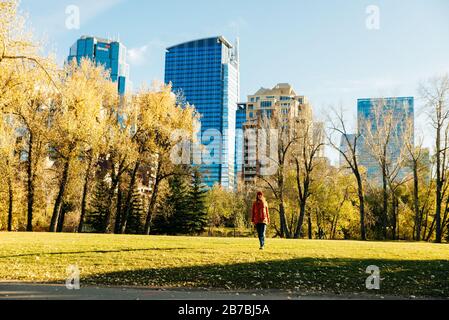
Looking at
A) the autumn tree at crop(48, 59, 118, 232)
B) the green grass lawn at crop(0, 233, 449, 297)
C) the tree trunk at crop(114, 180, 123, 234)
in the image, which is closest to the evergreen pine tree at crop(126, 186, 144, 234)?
the tree trunk at crop(114, 180, 123, 234)

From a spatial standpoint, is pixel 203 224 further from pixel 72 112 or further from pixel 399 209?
pixel 72 112

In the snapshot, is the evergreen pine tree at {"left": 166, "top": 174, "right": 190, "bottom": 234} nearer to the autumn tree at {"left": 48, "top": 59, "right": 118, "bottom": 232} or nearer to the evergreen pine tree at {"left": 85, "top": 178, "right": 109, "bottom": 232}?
the evergreen pine tree at {"left": 85, "top": 178, "right": 109, "bottom": 232}

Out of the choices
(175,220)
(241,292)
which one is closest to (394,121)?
(175,220)

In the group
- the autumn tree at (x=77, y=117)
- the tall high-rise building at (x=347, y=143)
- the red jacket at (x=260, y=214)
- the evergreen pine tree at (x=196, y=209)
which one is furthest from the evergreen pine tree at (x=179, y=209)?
the red jacket at (x=260, y=214)

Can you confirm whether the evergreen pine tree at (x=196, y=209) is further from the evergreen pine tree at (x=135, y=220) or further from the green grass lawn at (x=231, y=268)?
the green grass lawn at (x=231, y=268)

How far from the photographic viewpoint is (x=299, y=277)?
42.2 ft

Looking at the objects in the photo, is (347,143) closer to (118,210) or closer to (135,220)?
(118,210)

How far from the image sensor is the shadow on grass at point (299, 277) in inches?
461

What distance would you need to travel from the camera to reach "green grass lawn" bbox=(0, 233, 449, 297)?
11977mm

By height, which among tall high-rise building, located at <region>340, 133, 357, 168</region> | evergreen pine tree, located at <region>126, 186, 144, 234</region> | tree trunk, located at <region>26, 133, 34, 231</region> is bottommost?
evergreen pine tree, located at <region>126, 186, 144, 234</region>

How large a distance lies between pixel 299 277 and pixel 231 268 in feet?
7.20

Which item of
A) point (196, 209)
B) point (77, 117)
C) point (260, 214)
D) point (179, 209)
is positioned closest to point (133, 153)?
point (77, 117)

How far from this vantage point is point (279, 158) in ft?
156

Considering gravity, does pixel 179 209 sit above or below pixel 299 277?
above
